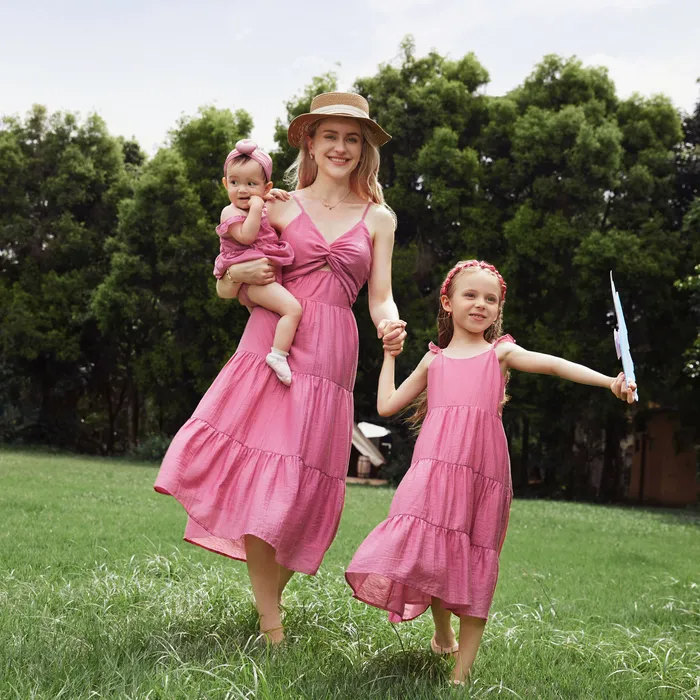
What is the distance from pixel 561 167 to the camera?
22.7 meters

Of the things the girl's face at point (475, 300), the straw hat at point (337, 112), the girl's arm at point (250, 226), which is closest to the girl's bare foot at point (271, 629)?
the girl's face at point (475, 300)

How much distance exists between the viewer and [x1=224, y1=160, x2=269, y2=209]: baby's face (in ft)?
13.6

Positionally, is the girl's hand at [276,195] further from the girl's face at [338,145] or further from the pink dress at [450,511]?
the pink dress at [450,511]

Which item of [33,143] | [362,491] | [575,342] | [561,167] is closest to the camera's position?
[362,491]

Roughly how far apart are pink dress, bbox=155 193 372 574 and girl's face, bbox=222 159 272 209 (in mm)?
253

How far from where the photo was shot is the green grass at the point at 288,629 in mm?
3363

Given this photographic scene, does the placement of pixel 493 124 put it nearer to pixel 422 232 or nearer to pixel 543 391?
pixel 422 232

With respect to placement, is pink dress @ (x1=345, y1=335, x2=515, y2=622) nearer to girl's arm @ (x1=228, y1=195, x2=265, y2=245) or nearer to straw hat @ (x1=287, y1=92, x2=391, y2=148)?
girl's arm @ (x1=228, y1=195, x2=265, y2=245)

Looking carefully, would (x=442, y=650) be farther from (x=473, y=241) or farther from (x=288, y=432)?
(x=473, y=241)

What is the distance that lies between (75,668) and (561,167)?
2120 cm

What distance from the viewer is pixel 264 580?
4.05 m

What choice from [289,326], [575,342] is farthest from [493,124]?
[289,326]

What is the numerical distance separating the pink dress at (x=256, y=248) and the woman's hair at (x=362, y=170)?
444 mm

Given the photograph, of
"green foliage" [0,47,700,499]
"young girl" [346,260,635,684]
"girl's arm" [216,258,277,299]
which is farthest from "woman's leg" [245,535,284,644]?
"green foliage" [0,47,700,499]
